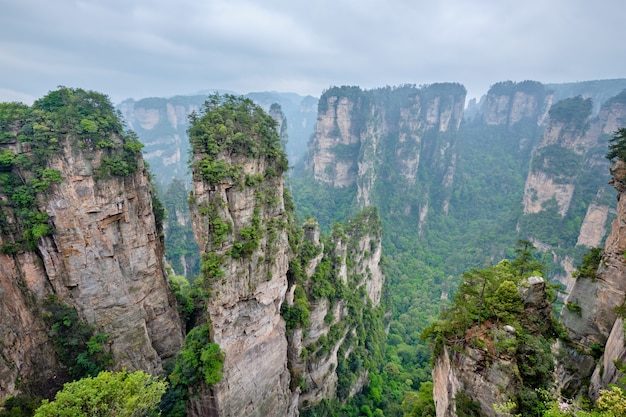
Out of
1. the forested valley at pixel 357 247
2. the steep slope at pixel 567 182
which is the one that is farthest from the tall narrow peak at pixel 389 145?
the steep slope at pixel 567 182

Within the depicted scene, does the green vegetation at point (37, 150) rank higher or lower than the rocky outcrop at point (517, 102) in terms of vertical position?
lower

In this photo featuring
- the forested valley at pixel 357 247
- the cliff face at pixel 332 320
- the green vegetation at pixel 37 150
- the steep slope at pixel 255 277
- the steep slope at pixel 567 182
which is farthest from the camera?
the steep slope at pixel 567 182

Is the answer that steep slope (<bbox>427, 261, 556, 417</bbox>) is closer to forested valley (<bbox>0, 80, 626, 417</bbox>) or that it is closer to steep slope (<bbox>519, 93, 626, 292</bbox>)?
forested valley (<bbox>0, 80, 626, 417</bbox>)

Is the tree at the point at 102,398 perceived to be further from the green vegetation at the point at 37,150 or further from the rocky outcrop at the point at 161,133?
the rocky outcrop at the point at 161,133

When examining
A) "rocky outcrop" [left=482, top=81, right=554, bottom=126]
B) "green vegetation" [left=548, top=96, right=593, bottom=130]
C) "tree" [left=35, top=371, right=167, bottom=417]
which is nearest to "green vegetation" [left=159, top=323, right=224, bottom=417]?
"tree" [left=35, top=371, right=167, bottom=417]

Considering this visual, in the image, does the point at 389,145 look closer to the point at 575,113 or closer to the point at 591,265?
the point at 575,113

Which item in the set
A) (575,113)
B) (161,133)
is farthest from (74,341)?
(161,133)

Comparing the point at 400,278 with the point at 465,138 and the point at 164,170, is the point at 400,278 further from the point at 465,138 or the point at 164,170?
the point at 164,170
